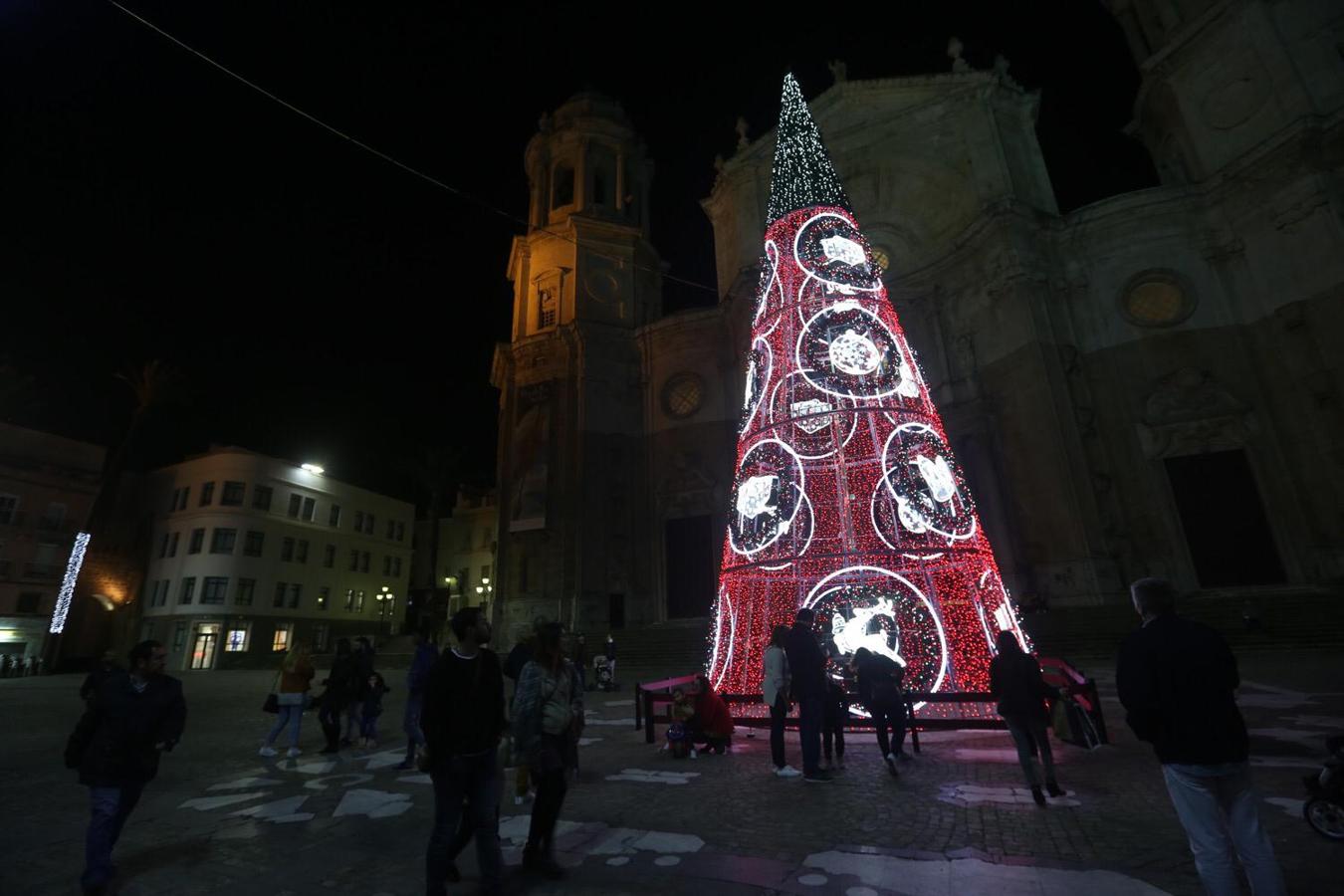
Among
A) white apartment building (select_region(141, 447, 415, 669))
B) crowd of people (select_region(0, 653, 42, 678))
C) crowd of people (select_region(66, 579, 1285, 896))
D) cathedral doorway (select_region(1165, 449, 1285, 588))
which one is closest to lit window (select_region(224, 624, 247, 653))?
white apartment building (select_region(141, 447, 415, 669))

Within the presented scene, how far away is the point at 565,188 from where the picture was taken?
38000 millimetres

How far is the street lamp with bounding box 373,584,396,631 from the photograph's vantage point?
4438 centimetres

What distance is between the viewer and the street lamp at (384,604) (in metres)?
44.4

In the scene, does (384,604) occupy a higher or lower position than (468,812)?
higher

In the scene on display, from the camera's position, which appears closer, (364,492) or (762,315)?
(762,315)

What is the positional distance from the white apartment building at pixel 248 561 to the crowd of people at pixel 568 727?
35718mm

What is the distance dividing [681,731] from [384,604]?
43366 mm

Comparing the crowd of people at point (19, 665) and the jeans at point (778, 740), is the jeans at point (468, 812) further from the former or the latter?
the crowd of people at point (19, 665)

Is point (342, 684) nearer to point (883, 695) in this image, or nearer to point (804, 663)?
point (804, 663)

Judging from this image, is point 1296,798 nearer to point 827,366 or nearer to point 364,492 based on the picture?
point 827,366

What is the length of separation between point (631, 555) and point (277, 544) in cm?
2333

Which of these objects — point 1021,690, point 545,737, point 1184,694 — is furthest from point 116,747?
point 1021,690

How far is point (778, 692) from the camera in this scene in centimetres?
690

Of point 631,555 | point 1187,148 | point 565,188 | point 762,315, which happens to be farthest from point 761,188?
point 762,315
